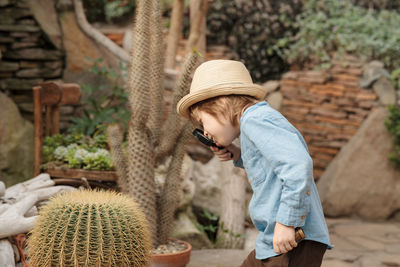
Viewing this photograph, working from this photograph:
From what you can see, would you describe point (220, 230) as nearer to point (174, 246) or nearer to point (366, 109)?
point (174, 246)

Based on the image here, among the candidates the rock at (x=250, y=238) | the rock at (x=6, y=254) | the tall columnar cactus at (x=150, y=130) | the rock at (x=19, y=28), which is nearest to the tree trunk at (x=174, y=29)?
the rock at (x=19, y=28)

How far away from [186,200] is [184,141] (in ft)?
4.25

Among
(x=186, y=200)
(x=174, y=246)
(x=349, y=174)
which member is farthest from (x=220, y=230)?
(x=349, y=174)

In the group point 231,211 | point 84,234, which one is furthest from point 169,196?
point 84,234

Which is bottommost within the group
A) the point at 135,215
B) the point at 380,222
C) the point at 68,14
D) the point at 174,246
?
the point at 380,222

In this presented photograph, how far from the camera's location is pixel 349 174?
18.6ft

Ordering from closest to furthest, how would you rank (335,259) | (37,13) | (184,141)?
(184,141)
(335,259)
(37,13)

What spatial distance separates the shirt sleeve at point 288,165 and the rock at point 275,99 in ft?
14.7

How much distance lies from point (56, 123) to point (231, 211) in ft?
6.34

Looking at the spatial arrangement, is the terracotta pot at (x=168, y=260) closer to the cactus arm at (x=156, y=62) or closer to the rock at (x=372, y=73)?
the cactus arm at (x=156, y=62)

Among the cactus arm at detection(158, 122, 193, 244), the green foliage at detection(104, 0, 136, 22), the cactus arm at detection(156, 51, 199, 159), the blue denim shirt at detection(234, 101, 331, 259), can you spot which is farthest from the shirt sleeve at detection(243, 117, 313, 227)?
the green foliage at detection(104, 0, 136, 22)

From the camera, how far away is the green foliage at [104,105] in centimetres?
471

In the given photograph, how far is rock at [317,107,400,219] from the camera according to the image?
564 cm

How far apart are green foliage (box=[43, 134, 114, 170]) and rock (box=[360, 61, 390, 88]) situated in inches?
143
